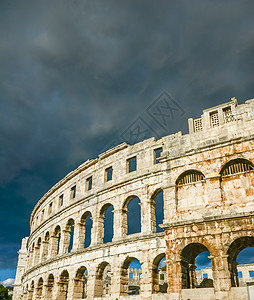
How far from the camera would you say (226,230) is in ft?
43.1

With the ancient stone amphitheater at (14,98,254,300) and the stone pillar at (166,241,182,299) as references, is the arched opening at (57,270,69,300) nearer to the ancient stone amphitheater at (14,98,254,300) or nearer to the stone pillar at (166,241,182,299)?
the ancient stone amphitheater at (14,98,254,300)

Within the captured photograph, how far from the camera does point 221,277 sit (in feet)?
41.1

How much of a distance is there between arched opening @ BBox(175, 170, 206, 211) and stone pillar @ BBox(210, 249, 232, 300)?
100 inches

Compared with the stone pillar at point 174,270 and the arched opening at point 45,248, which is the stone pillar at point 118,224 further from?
the arched opening at point 45,248

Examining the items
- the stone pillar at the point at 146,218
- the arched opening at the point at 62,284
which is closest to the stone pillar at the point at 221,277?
the stone pillar at the point at 146,218

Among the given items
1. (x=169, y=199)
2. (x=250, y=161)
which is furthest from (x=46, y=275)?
(x=250, y=161)

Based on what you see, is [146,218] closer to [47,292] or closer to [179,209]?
[179,209]

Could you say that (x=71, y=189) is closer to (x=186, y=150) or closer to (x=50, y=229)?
(x=50, y=229)

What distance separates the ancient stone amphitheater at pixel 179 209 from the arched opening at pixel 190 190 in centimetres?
5

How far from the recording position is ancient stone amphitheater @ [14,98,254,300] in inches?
521

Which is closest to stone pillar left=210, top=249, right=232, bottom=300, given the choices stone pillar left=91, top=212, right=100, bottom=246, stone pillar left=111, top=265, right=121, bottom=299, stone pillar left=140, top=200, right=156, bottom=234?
stone pillar left=140, top=200, right=156, bottom=234

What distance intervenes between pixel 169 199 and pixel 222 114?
541 cm

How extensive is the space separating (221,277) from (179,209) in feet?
11.9

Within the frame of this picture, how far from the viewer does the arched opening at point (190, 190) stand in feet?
48.3
